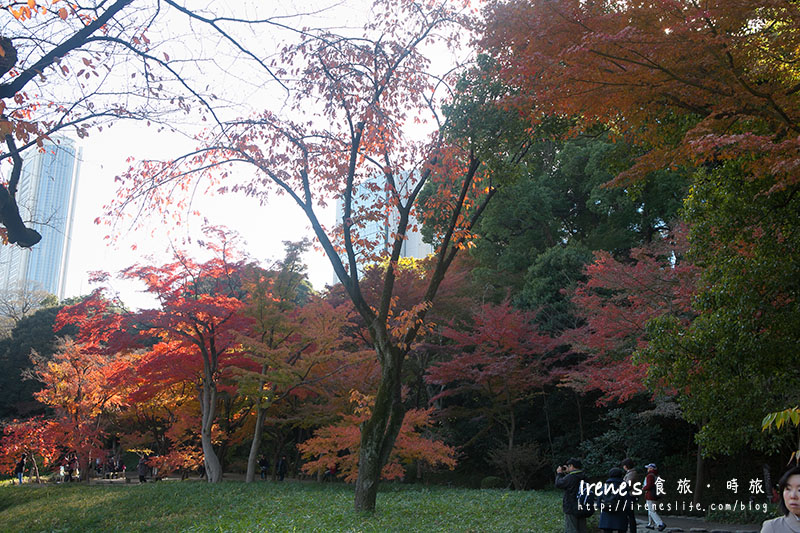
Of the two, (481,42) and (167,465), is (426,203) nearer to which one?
(481,42)

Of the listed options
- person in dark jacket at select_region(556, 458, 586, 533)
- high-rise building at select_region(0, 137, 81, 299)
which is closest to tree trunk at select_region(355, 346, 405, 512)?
person in dark jacket at select_region(556, 458, 586, 533)

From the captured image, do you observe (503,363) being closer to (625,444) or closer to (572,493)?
(625,444)

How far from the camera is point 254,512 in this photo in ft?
28.5

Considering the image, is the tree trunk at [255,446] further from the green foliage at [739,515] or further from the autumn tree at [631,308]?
the green foliage at [739,515]

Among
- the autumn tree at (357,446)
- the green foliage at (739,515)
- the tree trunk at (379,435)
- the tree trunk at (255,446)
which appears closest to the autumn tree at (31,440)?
the tree trunk at (255,446)

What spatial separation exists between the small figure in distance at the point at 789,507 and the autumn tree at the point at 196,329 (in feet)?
39.0

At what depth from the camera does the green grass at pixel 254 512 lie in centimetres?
725

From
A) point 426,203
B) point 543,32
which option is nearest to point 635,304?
point 426,203

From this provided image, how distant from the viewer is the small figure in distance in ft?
7.91

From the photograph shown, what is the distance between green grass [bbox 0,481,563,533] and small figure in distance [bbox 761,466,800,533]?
4.82 m

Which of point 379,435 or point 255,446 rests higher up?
point 379,435

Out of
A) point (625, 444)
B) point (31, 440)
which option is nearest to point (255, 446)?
point (31, 440)

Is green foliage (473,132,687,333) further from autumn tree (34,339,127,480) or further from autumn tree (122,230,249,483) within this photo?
autumn tree (34,339,127,480)

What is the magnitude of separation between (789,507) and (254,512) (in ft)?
25.8
